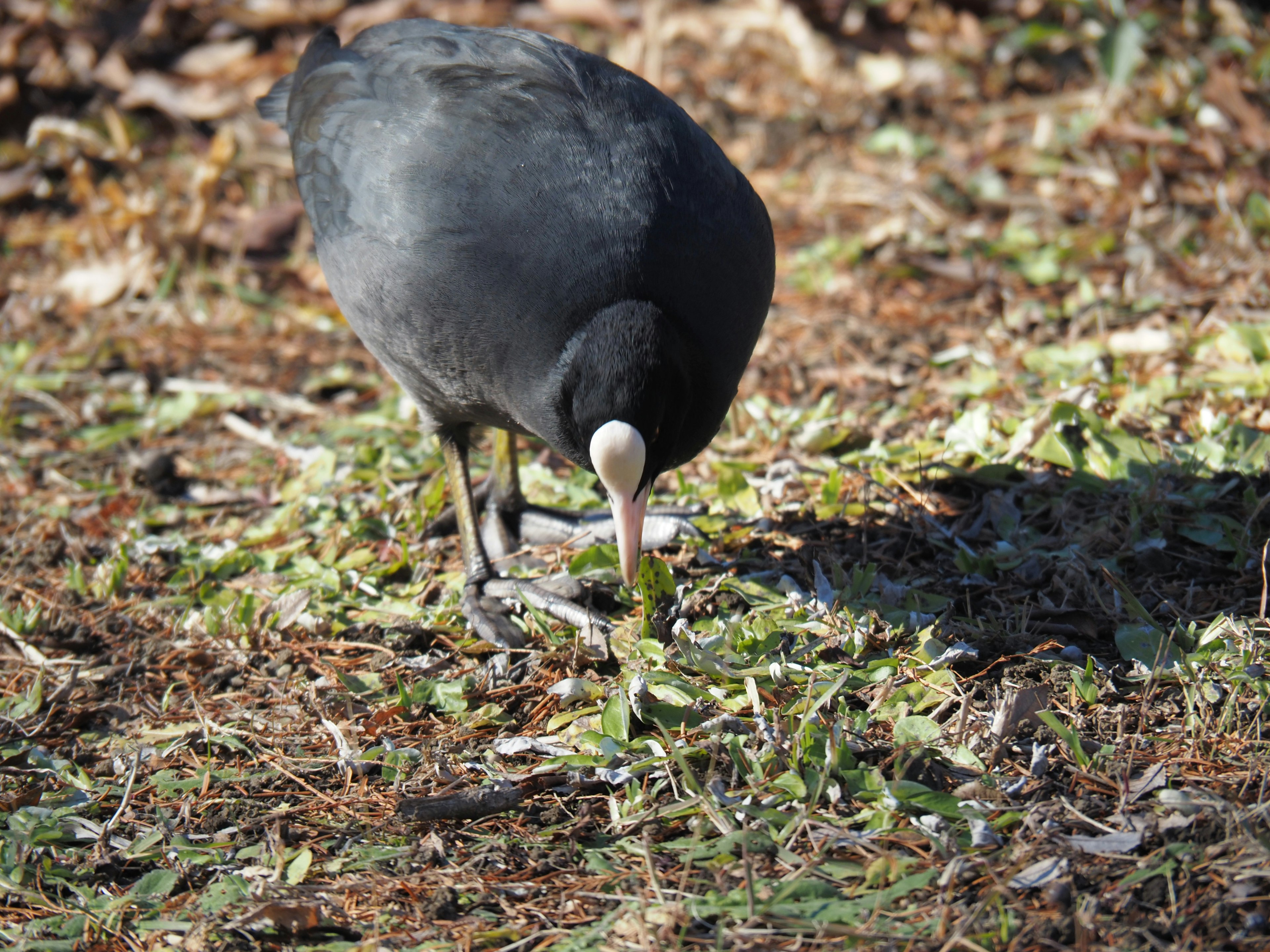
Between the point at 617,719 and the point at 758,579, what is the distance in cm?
79

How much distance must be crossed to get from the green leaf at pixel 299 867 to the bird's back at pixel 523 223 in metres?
1.20

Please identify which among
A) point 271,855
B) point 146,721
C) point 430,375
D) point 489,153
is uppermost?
point 489,153

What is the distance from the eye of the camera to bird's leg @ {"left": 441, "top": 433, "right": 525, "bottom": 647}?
3320mm

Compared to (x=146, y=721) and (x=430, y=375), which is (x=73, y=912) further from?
(x=430, y=375)

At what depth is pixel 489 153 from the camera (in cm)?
303

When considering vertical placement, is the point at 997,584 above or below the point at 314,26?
below

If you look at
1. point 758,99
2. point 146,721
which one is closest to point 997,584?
point 146,721

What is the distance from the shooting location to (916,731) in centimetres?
259

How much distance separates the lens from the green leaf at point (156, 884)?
238cm

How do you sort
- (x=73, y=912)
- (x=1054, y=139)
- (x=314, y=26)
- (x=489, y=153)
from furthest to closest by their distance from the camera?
(x=314, y=26) → (x=1054, y=139) → (x=489, y=153) → (x=73, y=912)

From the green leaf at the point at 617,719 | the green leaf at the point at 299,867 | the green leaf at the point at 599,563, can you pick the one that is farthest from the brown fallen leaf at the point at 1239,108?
the green leaf at the point at 299,867

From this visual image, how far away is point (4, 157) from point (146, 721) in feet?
17.4

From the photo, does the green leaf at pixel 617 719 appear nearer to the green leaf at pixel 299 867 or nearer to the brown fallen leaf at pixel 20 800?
the green leaf at pixel 299 867

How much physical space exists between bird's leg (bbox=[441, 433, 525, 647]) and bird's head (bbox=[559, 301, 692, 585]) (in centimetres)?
65
